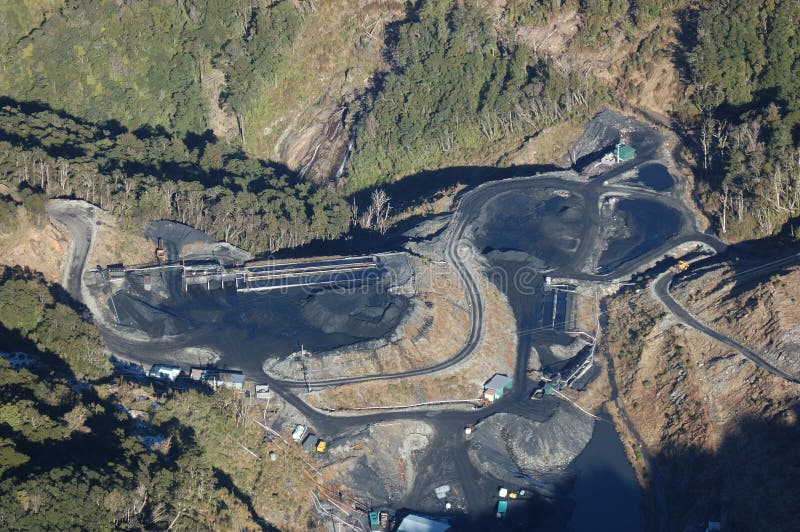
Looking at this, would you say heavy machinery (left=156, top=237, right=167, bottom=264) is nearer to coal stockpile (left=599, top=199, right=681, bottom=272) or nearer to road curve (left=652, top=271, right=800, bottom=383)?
coal stockpile (left=599, top=199, right=681, bottom=272)

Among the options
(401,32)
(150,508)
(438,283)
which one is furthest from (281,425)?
(401,32)

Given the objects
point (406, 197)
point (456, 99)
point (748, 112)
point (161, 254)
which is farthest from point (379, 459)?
point (748, 112)

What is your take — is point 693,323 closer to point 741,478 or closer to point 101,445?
point 741,478

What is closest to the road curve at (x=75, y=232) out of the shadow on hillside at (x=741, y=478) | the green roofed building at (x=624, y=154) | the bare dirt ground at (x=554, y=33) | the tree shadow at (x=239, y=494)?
the tree shadow at (x=239, y=494)

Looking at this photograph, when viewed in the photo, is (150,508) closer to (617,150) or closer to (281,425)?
(281,425)

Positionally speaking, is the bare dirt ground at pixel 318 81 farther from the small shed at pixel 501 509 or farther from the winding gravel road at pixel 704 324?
the small shed at pixel 501 509

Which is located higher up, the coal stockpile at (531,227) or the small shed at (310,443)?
the coal stockpile at (531,227)
